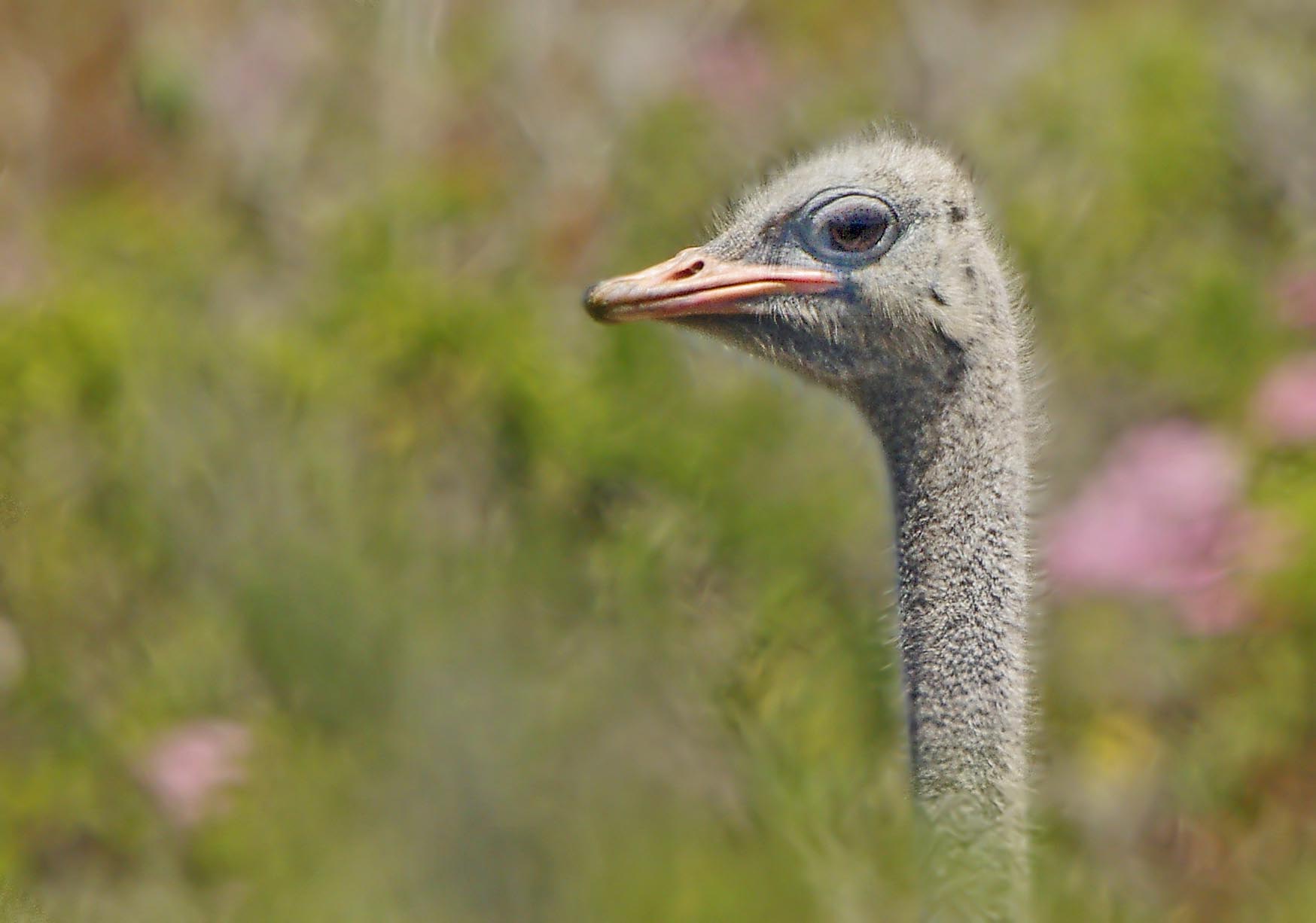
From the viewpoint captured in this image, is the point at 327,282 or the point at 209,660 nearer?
the point at 209,660

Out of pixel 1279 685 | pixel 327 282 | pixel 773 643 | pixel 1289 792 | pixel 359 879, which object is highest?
pixel 327 282

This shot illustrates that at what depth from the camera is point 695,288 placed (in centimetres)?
176

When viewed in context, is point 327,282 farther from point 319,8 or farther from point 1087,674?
point 1087,674

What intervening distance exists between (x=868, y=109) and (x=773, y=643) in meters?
3.78

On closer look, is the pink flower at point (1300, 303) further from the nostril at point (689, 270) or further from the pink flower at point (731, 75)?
the nostril at point (689, 270)

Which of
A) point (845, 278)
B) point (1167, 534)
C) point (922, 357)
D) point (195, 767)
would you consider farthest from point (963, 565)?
point (1167, 534)

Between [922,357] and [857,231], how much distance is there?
6.1 inches

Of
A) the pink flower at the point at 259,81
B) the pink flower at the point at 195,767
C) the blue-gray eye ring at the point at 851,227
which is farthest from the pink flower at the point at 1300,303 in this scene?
the pink flower at the point at 195,767

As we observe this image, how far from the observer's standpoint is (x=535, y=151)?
5.11 meters

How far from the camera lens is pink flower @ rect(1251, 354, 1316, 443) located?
3275 millimetres

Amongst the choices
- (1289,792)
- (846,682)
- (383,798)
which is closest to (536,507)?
(383,798)

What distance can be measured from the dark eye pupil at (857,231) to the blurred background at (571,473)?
6.8 inches

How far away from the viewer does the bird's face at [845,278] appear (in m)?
1.70

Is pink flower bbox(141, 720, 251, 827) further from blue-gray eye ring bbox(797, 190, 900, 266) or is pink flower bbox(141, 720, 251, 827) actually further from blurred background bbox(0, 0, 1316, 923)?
blue-gray eye ring bbox(797, 190, 900, 266)
